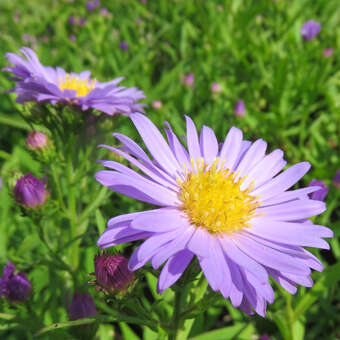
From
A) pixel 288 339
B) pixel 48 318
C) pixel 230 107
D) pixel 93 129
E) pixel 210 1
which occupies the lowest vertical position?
pixel 288 339

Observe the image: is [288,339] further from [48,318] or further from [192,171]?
[48,318]

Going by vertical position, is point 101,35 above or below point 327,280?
above

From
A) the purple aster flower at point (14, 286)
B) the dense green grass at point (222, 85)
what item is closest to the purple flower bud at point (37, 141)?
the dense green grass at point (222, 85)

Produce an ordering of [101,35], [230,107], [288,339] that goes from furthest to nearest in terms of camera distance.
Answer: [101,35] → [230,107] → [288,339]

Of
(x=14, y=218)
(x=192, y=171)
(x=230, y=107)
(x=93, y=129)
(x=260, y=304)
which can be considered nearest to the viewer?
(x=260, y=304)

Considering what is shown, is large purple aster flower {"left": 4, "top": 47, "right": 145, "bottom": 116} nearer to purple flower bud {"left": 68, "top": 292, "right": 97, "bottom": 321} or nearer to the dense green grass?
the dense green grass

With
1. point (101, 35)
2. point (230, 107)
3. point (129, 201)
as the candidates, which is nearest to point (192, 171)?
point (129, 201)
